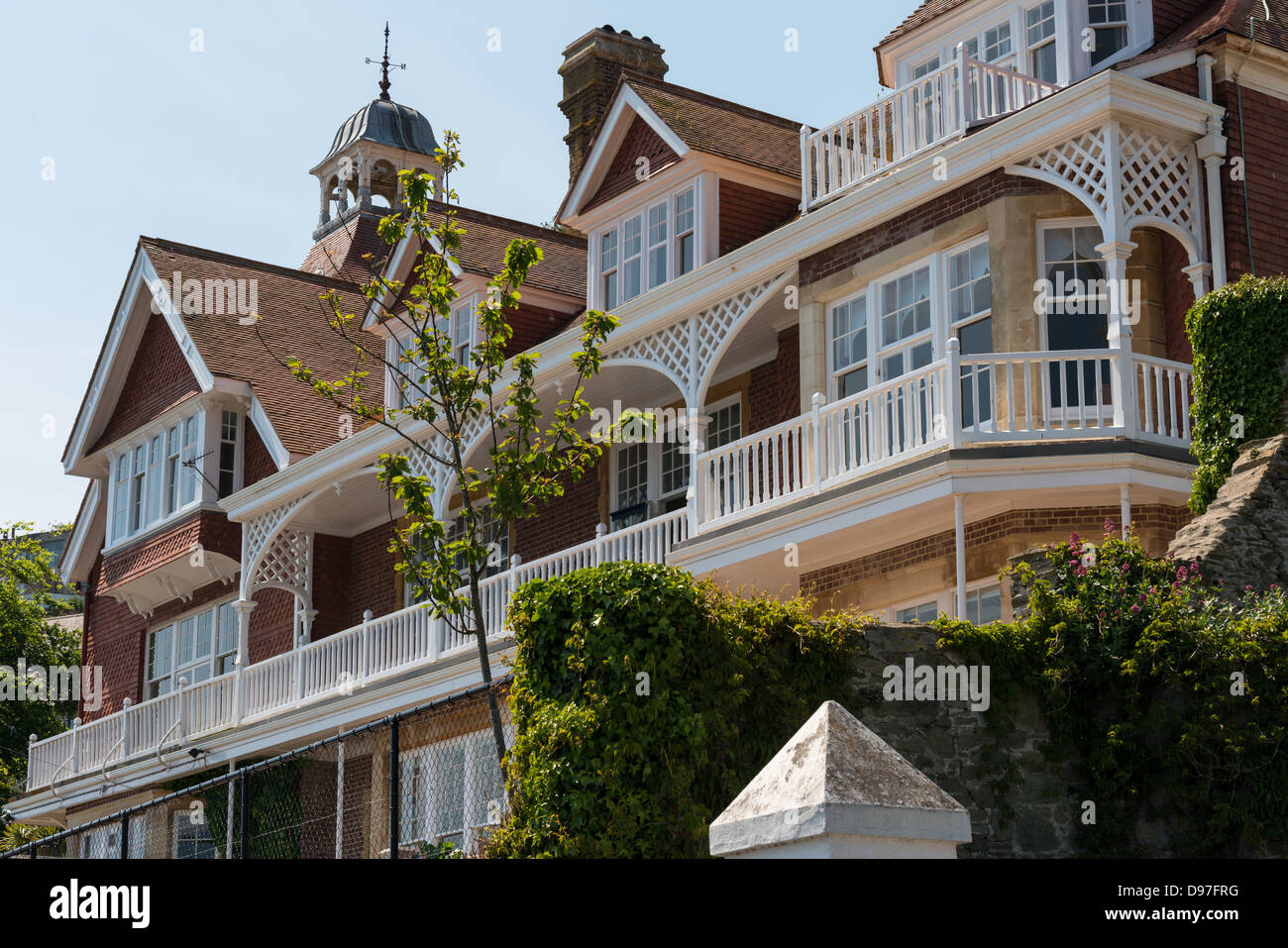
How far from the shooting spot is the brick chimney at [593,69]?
89.5ft

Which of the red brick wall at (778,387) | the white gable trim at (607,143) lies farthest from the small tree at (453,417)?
the white gable trim at (607,143)

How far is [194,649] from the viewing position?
2948 cm

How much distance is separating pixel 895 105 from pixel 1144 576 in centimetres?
725

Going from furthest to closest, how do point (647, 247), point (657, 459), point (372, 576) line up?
point (372, 576) < point (657, 459) < point (647, 247)

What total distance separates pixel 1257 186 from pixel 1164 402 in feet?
7.51

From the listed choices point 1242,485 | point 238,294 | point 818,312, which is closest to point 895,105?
point 818,312

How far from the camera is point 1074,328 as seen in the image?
15.8m

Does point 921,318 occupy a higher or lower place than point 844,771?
higher

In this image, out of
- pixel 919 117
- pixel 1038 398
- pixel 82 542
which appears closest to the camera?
pixel 1038 398

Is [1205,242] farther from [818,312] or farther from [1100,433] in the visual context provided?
[818,312]
